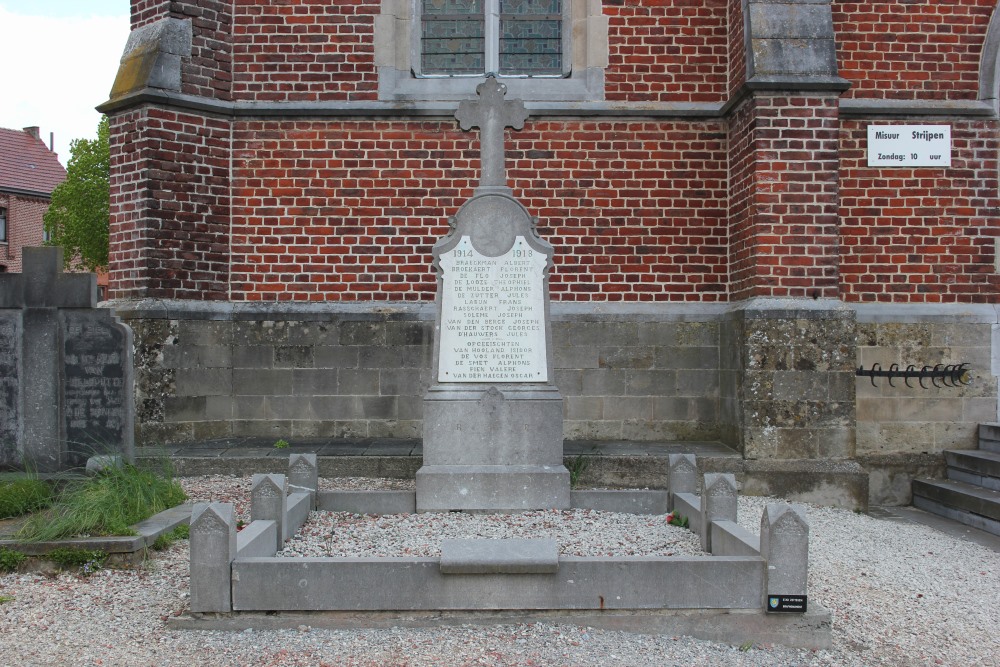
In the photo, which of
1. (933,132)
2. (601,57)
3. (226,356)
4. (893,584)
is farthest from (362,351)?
(933,132)

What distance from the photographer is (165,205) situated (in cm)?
761

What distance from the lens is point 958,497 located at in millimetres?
6965

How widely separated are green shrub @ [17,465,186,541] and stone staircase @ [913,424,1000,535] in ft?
21.0

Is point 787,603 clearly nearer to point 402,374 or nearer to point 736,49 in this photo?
point 402,374

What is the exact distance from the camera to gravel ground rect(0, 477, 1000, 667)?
357cm

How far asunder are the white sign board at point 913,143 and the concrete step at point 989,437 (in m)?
2.57

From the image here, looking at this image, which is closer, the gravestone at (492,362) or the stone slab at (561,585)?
the stone slab at (561,585)

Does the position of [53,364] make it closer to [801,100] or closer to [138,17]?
[138,17]

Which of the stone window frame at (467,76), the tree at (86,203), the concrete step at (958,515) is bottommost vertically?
the concrete step at (958,515)

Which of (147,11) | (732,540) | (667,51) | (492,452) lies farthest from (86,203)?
(732,540)

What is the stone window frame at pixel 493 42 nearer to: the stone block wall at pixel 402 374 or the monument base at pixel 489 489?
the stone block wall at pixel 402 374

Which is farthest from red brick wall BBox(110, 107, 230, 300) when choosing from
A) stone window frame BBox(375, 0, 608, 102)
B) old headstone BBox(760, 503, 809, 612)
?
old headstone BBox(760, 503, 809, 612)

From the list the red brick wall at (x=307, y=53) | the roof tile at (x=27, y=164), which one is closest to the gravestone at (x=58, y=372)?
the red brick wall at (x=307, y=53)

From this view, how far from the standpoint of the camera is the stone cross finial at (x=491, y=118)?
5.95m
